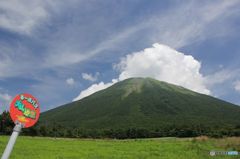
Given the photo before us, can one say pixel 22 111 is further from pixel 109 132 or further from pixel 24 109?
pixel 109 132

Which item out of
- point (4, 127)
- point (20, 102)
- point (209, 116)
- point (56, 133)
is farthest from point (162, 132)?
point (20, 102)

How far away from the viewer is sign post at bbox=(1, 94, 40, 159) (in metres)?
4.54

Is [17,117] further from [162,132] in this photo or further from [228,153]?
[162,132]

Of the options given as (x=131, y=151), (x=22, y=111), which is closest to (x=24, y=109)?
(x=22, y=111)

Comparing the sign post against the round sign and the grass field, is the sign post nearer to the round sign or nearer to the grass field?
the round sign

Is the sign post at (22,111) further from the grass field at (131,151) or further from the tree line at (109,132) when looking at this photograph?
the tree line at (109,132)

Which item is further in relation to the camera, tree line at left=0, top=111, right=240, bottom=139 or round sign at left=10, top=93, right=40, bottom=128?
tree line at left=0, top=111, right=240, bottom=139

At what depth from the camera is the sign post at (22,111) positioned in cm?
454

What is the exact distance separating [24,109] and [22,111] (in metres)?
0.05

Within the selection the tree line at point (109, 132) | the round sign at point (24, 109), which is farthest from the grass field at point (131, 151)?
the tree line at point (109, 132)

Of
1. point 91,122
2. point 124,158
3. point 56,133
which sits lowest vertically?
point 124,158

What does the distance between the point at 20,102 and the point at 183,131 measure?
104211mm

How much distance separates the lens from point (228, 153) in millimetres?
19297

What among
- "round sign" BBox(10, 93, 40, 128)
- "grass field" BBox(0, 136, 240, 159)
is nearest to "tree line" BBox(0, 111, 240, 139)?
"grass field" BBox(0, 136, 240, 159)
